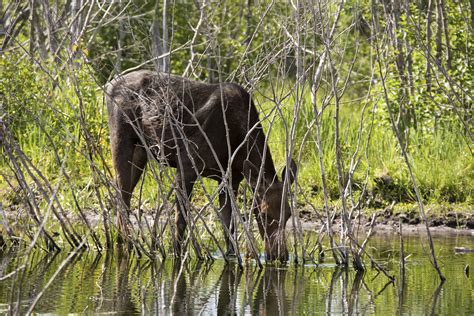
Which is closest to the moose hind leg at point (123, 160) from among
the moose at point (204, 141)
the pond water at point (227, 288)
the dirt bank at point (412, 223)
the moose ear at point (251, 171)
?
the moose at point (204, 141)

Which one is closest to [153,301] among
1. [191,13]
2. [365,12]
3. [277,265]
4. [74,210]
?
[277,265]

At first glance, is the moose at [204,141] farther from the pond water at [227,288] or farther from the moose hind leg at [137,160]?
the pond water at [227,288]

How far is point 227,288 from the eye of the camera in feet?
25.0

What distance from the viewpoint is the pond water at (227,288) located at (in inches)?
268

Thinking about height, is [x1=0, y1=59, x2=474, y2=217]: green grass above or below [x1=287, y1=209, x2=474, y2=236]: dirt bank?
above

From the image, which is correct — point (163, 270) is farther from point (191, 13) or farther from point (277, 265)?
point (191, 13)

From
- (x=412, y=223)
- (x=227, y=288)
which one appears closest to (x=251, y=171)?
(x=227, y=288)

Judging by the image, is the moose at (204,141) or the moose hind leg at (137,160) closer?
the moose at (204,141)

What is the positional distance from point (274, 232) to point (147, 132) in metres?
1.68

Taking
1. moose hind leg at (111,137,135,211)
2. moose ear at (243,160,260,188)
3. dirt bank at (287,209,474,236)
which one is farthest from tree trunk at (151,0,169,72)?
dirt bank at (287,209,474,236)

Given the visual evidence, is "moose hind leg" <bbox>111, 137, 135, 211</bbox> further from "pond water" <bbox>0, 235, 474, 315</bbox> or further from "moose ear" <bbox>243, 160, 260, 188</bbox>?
"moose ear" <bbox>243, 160, 260, 188</bbox>

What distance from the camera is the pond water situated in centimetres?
680

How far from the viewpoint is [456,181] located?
11938mm

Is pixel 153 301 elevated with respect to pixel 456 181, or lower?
lower
